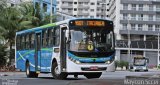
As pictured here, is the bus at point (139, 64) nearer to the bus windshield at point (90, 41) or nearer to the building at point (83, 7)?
the bus windshield at point (90, 41)

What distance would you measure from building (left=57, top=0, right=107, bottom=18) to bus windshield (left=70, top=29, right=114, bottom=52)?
384 feet

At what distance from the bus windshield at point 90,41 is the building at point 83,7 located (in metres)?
117

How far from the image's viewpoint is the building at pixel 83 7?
5556 inches

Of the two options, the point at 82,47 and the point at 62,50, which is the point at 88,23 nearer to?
the point at 82,47

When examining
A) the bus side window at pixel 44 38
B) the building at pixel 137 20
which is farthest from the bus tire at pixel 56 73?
the building at pixel 137 20

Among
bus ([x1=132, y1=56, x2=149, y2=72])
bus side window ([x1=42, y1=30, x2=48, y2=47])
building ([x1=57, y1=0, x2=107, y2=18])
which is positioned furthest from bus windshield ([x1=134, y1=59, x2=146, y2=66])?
building ([x1=57, y1=0, x2=107, y2=18])

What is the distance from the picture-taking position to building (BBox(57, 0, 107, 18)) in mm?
141125

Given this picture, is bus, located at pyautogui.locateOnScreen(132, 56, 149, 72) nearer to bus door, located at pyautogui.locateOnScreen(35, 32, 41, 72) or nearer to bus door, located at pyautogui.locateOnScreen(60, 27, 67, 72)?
bus door, located at pyautogui.locateOnScreen(35, 32, 41, 72)

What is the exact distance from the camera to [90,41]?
22812mm

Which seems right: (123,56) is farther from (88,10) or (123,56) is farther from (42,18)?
(42,18)

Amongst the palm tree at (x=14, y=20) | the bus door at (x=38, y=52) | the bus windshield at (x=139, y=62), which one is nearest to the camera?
the bus door at (x=38, y=52)

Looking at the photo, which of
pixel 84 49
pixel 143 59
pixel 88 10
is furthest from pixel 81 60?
pixel 88 10

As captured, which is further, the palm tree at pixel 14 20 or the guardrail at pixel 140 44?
the guardrail at pixel 140 44

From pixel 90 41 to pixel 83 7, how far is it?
119249mm
